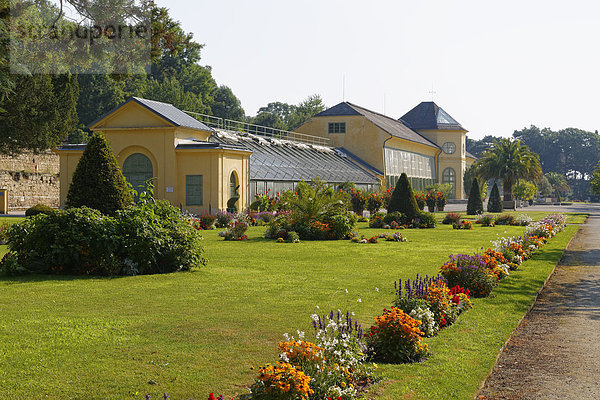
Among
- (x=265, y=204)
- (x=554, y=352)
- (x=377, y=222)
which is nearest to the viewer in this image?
(x=554, y=352)

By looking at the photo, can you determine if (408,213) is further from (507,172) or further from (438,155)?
(438,155)

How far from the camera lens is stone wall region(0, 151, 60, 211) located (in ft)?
151

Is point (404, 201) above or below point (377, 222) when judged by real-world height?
above

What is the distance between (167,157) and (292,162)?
→ 12581 mm

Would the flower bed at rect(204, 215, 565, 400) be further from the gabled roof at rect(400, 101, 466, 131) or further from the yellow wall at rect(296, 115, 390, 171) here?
A: the gabled roof at rect(400, 101, 466, 131)

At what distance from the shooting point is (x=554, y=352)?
7.87 m

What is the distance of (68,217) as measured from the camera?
45.8 feet

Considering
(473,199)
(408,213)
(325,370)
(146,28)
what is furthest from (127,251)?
(473,199)

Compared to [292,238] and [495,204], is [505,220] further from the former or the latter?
[495,204]

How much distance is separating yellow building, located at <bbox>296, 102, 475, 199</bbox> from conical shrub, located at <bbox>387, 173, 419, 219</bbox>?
2643 centimetres

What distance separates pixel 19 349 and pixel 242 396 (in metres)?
3.15

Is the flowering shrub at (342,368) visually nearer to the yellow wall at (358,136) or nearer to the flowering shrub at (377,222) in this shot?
the flowering shrub at (377,222)

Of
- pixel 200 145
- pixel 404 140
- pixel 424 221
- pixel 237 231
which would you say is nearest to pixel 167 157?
pixel 200 145

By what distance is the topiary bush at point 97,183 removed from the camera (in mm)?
16359
